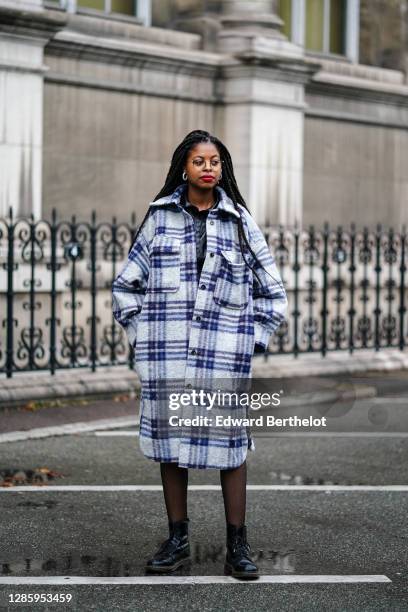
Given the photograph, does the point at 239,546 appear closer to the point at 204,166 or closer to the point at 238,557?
the point at 238,557

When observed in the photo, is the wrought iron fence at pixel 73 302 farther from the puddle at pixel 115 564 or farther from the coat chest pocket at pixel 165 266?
the coat chest pocket at pixel 165 266

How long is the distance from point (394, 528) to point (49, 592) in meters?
2.15

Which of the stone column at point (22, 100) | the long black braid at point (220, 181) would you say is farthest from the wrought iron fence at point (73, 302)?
the long black braid at point (220, 181)

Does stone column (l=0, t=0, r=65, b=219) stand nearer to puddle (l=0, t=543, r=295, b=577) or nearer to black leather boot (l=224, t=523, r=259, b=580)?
puddle (l=0, t=543, r=295, b=577)

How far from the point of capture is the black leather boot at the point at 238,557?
596 centimetres

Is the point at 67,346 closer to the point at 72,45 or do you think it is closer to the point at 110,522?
the point at 72,45

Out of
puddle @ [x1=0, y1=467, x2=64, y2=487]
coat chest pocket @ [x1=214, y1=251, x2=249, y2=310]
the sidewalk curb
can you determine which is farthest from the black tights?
the sidewalk curb

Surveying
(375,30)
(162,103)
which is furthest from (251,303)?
(375,30)

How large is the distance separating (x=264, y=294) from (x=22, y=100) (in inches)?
328

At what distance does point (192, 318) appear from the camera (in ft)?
19.5

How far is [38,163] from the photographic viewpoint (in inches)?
559

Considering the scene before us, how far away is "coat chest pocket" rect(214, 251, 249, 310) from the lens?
5.95 meters

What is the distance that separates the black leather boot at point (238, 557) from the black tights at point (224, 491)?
0.04 metres

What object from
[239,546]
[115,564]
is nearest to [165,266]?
[239,546]
